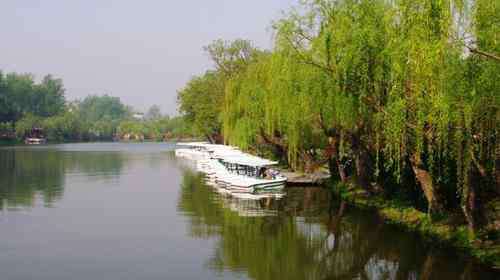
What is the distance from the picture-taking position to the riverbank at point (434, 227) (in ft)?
61.8

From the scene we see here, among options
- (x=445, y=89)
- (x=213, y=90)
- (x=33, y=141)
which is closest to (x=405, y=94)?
(x=445, y=89)

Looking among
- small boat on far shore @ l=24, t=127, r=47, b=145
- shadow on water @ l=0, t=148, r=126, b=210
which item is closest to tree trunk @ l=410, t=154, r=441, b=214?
shadow on water @ l=0, t=148, r=126, b=210

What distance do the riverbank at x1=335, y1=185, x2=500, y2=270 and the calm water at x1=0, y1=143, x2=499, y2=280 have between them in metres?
0.57

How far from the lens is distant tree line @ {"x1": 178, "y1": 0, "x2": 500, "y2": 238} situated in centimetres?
1631

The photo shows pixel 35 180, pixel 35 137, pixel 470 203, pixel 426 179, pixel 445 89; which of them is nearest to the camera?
pixel 445 89

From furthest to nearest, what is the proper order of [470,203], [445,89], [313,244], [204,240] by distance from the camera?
[204,240]
[313,244]
[470,203]
[445,89]

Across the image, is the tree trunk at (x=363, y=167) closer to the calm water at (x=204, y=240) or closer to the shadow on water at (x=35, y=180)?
the calm water at (x=204, y=240)

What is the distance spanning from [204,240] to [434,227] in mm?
8948

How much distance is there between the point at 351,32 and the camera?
2319 cm

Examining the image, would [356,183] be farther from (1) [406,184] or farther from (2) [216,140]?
(2) [216,140]

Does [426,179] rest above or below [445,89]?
below

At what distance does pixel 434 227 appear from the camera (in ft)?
73.8

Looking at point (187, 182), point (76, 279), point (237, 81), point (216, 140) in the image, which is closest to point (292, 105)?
point (76, 279)

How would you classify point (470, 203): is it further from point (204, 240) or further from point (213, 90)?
point (213, 90)
